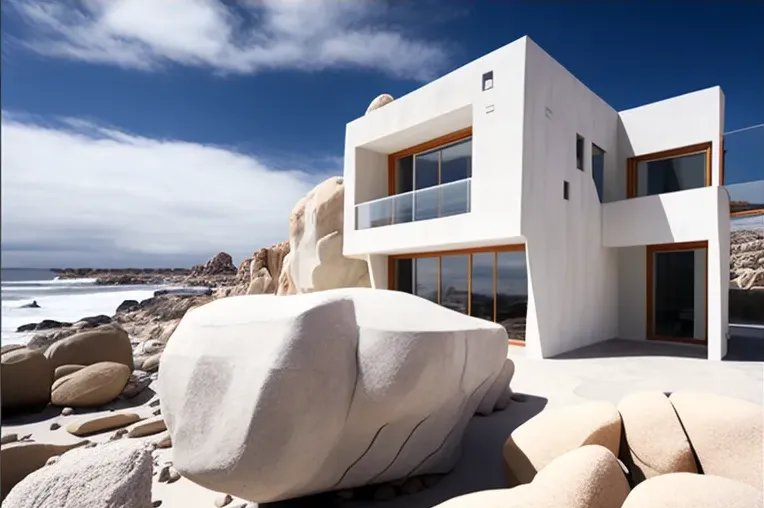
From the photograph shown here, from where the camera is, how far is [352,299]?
355 centimetres

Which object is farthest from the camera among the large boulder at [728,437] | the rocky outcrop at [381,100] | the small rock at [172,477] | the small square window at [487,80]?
the rocky outcrop at [381,100]

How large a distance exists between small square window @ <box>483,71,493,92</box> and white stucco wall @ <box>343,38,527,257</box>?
0.34 feet

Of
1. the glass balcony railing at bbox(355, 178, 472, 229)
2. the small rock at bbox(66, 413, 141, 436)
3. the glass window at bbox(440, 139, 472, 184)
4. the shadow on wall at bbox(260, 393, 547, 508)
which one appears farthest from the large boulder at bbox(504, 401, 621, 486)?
the glass window at bbox(440, 139, 472, 184)

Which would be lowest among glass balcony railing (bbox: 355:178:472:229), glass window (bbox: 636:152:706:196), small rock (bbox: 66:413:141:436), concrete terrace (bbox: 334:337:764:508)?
small rock (bbox: 66:413:141:436)

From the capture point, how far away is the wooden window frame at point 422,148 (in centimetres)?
1102

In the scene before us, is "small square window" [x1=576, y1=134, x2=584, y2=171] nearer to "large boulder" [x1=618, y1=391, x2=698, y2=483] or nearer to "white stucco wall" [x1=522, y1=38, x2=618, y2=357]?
"white stucco wall" [x1=522, y1=38, x2=618, y2=357]

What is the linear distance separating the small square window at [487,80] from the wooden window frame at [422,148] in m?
1.52

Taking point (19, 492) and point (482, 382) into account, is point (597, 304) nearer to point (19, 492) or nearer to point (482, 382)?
point (482, 382)

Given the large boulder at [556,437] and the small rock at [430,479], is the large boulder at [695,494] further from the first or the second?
the small rock at [430,479]

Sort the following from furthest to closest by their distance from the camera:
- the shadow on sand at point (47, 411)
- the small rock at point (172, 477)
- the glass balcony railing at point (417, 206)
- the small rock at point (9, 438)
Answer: the glass balcony railing at point (417, 206)
the shadow on sand at point (47, 411)
the small rock at point (9, 438)
the small rock at point (172, 477)

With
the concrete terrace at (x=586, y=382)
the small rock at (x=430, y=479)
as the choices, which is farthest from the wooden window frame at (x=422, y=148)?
the small rock at (x=430, y=479)

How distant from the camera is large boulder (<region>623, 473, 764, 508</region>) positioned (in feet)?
7.25

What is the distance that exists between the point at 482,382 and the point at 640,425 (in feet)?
4.70

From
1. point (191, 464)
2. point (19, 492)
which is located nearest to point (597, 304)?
point (191, 464)
